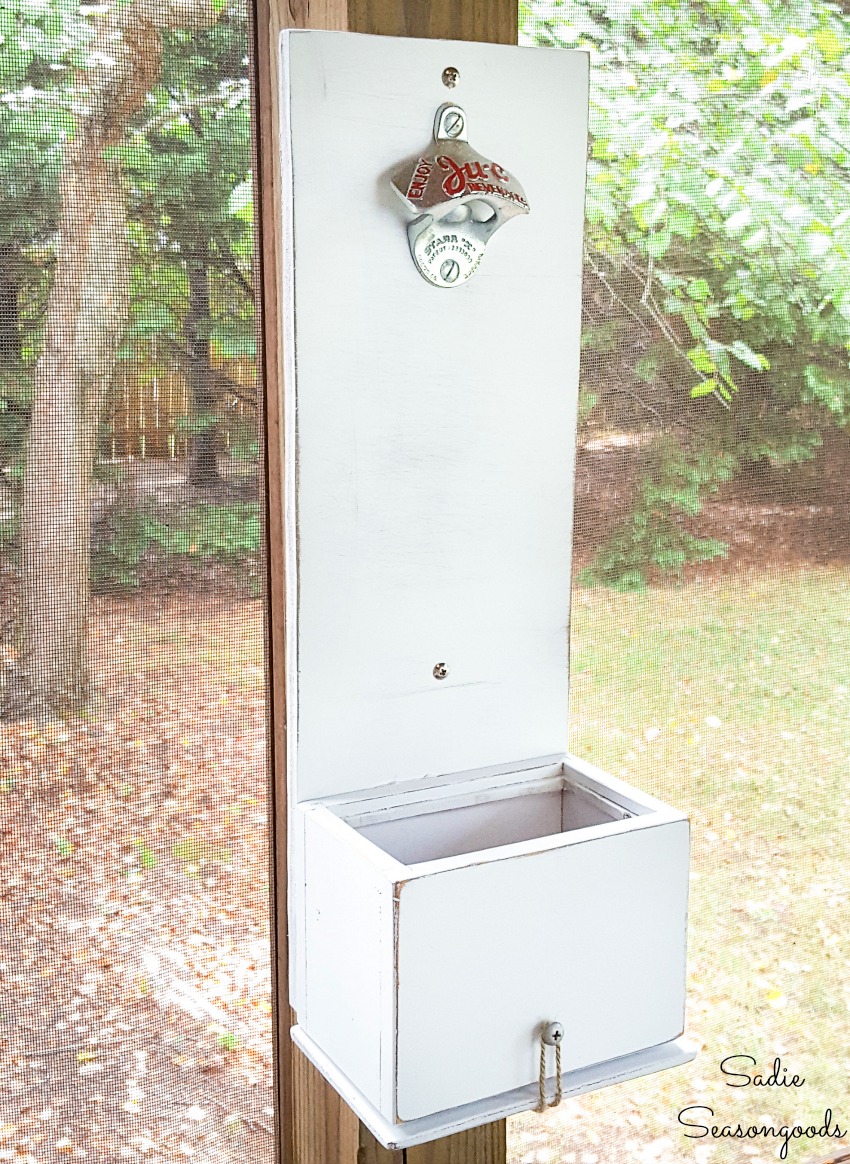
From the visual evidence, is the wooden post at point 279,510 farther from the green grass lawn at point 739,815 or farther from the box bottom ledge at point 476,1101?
the green grass lawn at point 739,815

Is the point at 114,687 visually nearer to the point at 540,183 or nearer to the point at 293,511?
the point at 293,511

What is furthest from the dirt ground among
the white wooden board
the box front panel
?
the box front panel

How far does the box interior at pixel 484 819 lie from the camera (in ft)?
3.72

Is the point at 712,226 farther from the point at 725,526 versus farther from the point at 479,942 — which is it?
the point at 479,942

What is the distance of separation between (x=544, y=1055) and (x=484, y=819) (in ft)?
0.72

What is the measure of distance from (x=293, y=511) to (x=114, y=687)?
0.73 feet

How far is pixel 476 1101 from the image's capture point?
104 cm

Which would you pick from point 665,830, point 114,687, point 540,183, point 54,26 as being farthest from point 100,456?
point 665,830

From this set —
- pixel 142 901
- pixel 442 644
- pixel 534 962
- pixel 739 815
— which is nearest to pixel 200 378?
pixel 442 644

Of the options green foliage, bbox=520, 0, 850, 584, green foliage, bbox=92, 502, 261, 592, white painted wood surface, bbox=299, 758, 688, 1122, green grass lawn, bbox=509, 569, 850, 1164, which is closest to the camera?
white painted wood surface, bbox=299, 758, 688, 1122

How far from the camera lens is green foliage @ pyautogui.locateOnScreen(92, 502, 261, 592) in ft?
3.55

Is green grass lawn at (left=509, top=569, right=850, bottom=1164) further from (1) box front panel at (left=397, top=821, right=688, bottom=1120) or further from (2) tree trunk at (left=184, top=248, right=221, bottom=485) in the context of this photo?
(2) tree trunk at (left=184, top=248, right=221, bottom=485)

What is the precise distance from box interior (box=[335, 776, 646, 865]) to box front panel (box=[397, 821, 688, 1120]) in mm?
88

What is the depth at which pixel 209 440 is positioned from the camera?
43.9 inches
